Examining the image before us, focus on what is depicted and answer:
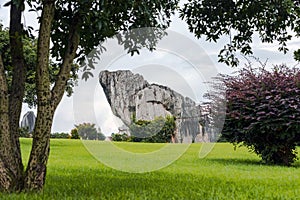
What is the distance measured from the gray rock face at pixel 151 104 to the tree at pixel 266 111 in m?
1.12

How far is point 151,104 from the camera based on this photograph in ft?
36.0

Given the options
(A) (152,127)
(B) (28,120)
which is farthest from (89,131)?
(B) (28,120)

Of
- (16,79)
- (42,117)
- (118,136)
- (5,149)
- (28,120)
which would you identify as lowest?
(5,149)

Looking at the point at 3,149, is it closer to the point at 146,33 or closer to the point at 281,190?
the point at 146,33

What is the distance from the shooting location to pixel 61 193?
225 inches

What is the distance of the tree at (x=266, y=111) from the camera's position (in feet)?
37.8

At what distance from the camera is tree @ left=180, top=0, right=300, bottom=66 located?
6809 mm

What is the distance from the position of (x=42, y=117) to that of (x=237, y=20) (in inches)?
142

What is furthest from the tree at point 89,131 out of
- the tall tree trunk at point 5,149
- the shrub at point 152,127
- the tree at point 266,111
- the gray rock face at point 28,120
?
the gray rock face at point 28,120

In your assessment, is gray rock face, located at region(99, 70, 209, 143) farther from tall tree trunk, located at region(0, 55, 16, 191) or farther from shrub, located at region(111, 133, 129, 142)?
tall tree trunk, located at region(0, 55, 16, 191)

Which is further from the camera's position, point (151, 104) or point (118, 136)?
point (151, 104)

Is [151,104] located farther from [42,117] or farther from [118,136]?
[42,117]

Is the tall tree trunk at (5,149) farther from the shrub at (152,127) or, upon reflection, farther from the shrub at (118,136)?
the shrub at (152,127)

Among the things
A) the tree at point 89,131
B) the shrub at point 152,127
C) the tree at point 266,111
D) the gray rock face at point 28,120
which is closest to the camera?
the tree at point 89,131
